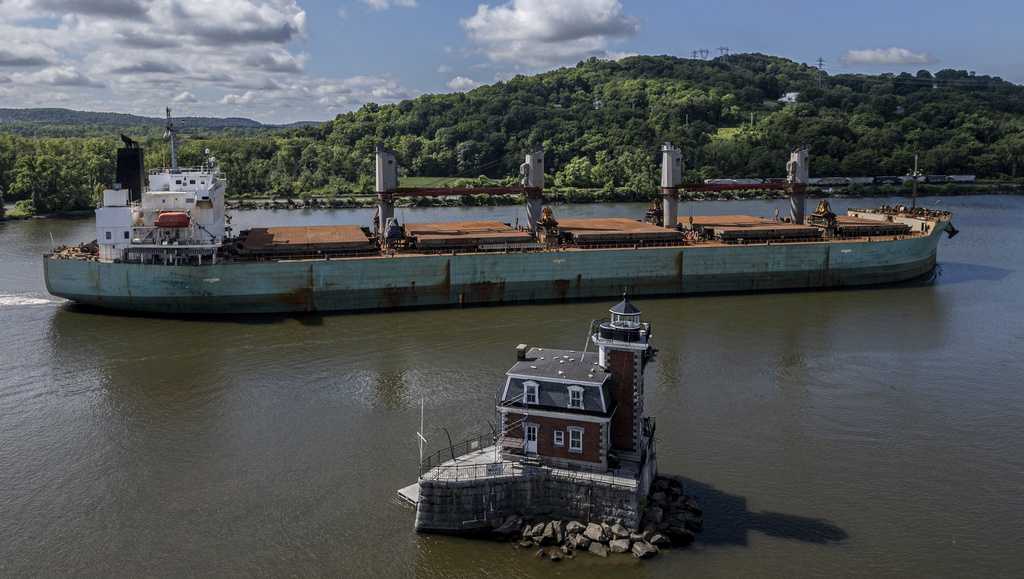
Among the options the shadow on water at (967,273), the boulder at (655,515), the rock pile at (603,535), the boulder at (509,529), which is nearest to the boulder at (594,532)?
the rock pile at (603,535)

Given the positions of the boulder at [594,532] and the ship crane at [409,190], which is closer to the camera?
the boulder at [594,532]

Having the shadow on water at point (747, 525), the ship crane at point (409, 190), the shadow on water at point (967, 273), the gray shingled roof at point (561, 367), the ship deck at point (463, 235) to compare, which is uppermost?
the ship crane at point (409, 190)

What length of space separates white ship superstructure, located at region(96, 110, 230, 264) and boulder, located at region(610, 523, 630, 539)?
27.6 meters

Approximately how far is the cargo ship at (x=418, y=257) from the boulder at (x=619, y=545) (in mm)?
25055

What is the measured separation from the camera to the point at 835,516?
18.3m

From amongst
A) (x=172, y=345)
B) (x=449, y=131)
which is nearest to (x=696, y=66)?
(x=449, y=131)

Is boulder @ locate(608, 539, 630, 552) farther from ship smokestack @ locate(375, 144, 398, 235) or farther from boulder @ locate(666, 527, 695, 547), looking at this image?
ship smokestack @ locate(375, 144, 398, 235)

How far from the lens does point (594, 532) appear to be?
1667 centimetres

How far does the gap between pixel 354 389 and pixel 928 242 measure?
38208 millimetres

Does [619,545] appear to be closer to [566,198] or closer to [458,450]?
[458,450]

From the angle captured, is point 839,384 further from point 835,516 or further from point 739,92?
point 739,92

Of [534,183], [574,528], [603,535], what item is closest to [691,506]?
[603,535]

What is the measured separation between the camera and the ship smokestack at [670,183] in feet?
161

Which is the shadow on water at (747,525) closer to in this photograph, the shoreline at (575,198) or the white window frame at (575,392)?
the white window frame at (575,392)
